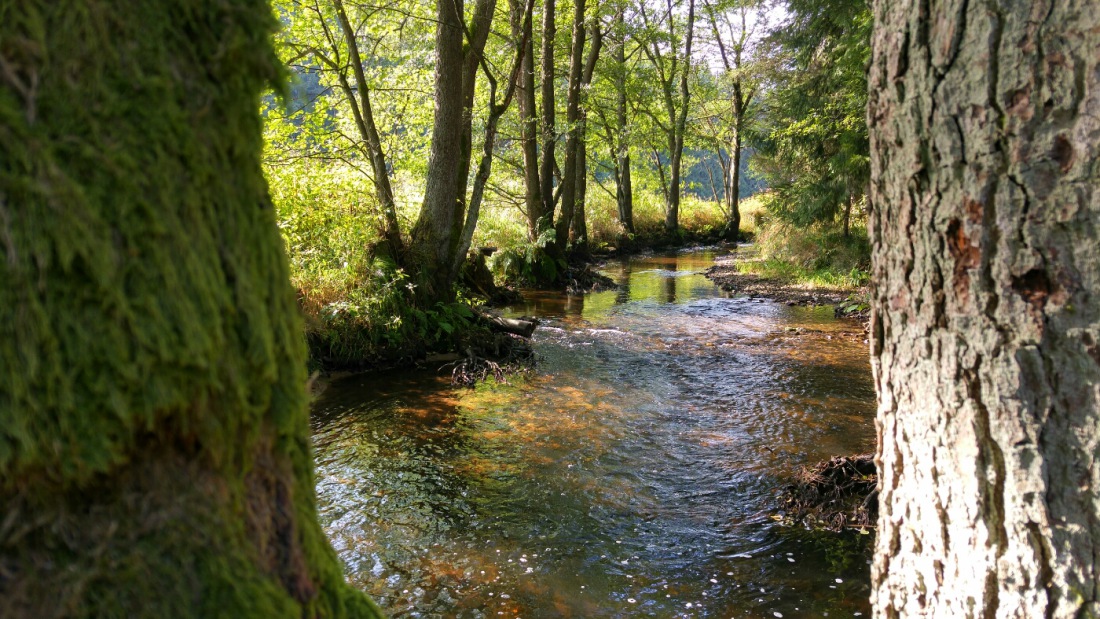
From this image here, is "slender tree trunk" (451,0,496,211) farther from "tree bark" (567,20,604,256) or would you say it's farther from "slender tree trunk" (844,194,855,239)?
"slender tree trunk" (844,194,855,239)

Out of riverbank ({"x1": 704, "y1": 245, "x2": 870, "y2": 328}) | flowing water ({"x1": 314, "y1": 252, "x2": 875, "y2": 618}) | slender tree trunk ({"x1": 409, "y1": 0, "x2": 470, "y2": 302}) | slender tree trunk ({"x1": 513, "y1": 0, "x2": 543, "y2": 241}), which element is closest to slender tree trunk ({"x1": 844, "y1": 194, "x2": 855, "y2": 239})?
riverbank ({"x1": 704, "y1": 245, "x2": 870, "y2": 328})

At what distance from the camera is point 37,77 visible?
760 mm

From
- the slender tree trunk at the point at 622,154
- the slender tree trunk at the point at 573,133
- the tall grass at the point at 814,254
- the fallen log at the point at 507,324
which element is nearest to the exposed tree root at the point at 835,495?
the fallen log at the point at 507,324

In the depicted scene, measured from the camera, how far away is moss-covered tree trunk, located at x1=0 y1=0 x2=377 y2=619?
2.48ft

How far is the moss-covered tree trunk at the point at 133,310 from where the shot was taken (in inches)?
29.8

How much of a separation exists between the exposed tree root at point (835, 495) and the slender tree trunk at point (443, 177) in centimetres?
558

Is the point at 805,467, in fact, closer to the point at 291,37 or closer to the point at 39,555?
the point at 39,555

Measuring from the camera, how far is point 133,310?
32.1 inches

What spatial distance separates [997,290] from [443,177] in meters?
8.02

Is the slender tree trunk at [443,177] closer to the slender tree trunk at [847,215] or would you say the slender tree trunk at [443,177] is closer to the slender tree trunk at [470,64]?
the slender tree trunk at [470,64]

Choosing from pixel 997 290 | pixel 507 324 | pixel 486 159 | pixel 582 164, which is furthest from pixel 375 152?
pixel 582 164

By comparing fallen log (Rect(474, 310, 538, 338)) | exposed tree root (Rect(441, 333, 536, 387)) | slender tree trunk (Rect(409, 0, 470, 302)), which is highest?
slender tree trunk (Rect(409, 0, 470, 302))

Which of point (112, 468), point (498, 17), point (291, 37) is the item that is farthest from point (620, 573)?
point (498, 17)

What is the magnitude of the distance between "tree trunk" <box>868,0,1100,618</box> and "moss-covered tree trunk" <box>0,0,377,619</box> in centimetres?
182
